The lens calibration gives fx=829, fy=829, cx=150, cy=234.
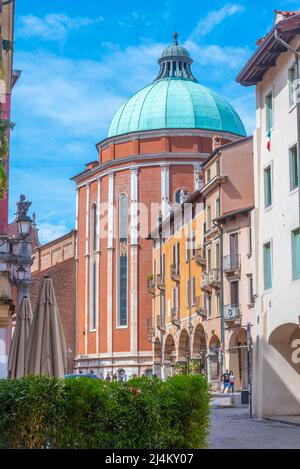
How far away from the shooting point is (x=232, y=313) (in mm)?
45312

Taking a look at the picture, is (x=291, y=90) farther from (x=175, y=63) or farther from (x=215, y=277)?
(x=175, y=63)

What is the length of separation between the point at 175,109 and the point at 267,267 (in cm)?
4793

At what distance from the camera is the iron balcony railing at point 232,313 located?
148 feet

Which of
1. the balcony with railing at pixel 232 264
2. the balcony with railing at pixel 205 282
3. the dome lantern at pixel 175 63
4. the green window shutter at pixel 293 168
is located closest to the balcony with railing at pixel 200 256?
the balcony with railing at pixel 205 282

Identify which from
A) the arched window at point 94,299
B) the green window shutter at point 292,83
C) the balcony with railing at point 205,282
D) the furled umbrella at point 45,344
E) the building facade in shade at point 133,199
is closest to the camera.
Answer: the furled umbrella at point 45,344

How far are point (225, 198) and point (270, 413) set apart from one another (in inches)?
873

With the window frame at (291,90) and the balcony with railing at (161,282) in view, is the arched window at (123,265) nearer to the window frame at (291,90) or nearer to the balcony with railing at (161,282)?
the balcony with railing at (161,282)

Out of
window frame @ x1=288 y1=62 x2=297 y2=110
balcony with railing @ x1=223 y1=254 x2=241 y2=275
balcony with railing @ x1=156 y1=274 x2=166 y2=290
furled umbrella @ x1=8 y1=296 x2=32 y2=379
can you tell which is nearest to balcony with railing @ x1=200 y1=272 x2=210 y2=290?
balcony with railing @ x1=223 y1=254 x2=241 y2=275

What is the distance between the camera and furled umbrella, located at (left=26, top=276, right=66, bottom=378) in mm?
14477

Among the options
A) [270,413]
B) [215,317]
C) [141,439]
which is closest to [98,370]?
[215,317]

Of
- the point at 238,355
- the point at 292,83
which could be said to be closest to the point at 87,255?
the point at 238,355

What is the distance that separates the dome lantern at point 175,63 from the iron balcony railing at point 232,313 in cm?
3687

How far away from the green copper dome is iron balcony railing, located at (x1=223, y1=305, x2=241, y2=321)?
28.6 metres
